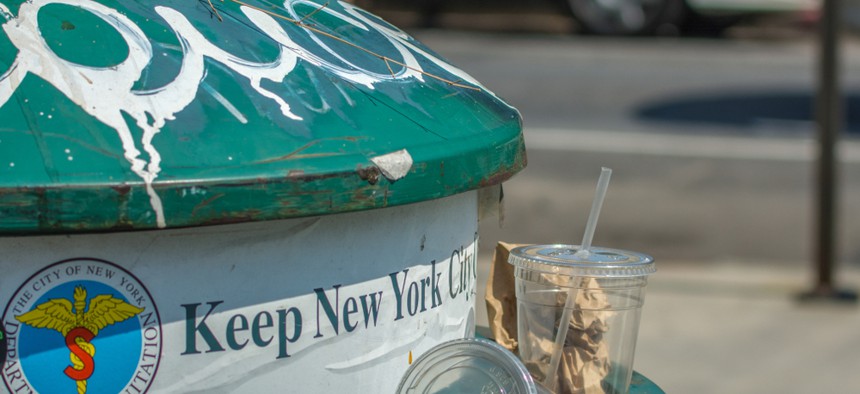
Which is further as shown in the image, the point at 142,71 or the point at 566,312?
the point at 566,312

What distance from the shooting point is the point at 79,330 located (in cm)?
147

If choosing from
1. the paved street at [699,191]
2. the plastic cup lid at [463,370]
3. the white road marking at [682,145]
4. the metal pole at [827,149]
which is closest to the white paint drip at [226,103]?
the plastic cup lid at [463,370]

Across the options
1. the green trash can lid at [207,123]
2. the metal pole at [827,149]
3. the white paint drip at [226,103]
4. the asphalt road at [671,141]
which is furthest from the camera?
the asphalt road at [671,141]

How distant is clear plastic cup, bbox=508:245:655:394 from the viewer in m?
1.75

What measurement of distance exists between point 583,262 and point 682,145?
6.26 m

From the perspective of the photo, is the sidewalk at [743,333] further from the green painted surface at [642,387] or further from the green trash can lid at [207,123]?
the green trash can lid at [207,123]

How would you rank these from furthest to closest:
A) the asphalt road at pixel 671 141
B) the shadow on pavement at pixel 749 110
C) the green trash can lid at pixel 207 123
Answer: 1. the shadow on pavement at pixel 749 110
2. the asphalt road at pixel 671 141
3. the green trash can lid at pixel 207 123

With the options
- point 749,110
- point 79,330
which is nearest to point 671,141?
point 749,110

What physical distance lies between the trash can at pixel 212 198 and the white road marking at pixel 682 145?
238 inches

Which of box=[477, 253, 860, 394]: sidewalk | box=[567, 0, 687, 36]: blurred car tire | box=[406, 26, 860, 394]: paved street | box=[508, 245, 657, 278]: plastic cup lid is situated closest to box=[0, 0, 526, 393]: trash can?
box=[508, 245, 657, 278]: plastic cup lid

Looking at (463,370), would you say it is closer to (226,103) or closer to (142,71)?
(226,103)

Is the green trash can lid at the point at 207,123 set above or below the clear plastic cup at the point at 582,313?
above

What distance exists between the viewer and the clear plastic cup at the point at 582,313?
5.75 feet

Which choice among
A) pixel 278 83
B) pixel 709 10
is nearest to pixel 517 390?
pixel 278 83
